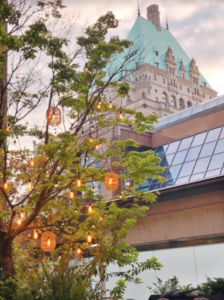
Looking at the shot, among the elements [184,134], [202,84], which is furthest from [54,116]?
[202,84]

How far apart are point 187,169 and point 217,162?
2.02m

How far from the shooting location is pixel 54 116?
10344 millimetres

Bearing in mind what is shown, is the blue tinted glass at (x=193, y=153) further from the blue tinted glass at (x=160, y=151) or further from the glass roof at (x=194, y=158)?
the blue tinted glass at (x=160, y=151)

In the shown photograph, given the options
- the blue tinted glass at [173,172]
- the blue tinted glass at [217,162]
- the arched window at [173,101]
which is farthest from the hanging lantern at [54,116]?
the arched window at [173,101]

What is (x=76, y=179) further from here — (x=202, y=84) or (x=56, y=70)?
(x=202, y=84)

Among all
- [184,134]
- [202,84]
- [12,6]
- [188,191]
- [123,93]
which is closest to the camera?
[12,6]

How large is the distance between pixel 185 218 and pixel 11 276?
7.84 meters

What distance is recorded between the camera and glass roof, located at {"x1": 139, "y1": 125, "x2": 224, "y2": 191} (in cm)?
2043

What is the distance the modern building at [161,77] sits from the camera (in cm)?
7612

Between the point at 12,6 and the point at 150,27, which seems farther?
the point at 150,27

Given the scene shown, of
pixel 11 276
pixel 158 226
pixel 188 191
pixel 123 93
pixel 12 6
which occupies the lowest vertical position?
pixel 11 276

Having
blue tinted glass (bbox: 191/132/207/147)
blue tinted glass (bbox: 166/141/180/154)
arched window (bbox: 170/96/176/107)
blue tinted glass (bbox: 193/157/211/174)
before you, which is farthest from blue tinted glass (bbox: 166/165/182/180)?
arched window (bbox: 170/96/176/107)

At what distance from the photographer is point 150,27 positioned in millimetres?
83750

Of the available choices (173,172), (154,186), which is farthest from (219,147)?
(154,186)
